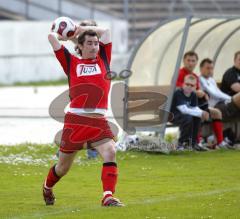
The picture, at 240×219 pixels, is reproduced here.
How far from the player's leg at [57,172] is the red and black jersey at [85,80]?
0.56 metres

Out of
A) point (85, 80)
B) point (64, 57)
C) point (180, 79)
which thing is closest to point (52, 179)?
point (85, 80)

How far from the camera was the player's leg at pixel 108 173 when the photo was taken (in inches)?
423

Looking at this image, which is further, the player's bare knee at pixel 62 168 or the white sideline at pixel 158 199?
the player's bare knee at pixel 62 168

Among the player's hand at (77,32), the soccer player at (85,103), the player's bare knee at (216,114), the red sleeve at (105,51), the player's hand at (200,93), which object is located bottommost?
the player's bare knee at (216,114)

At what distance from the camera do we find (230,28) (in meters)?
20.8

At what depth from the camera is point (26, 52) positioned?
39.2 metres

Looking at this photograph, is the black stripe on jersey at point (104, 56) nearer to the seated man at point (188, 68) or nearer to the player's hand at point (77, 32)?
the player's hand at point (77, 32)

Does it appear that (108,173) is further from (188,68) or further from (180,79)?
(188,68)

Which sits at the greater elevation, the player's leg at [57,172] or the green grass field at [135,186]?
the player's leg at [57,172]

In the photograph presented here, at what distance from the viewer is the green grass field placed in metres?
10.5

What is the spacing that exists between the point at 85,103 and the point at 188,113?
6.25 meters

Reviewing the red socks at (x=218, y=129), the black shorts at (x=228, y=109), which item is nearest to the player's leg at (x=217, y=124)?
the red socks at (x=218, y=129)

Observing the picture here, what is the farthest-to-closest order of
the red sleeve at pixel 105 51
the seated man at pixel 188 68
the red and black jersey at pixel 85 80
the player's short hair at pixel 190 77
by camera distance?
the seated man at pixel 188 68 → the player's short hair at pixel 190 77 → the red sleeve at pixel 105 51 → the red and black jersey at pixel 85 80

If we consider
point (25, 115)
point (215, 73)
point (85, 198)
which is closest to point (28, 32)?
point (25, 115)
